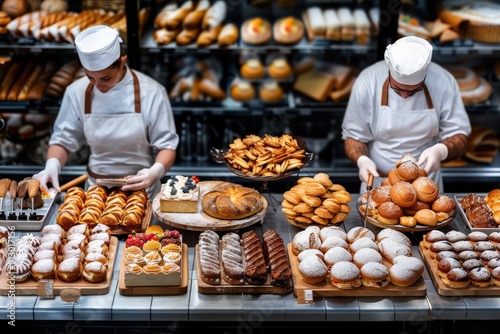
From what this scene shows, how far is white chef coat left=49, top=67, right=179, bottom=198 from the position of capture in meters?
4.01

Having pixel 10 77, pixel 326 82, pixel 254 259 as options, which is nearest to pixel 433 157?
pixel 254 259

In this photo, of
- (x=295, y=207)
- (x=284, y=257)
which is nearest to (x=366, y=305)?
(x=284, y=257)

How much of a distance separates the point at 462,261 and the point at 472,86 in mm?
2505

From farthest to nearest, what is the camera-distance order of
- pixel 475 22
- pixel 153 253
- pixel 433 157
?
pixel 475 22
pixel 433 157
pixel 153 253

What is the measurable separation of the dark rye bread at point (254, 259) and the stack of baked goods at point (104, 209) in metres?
0.52

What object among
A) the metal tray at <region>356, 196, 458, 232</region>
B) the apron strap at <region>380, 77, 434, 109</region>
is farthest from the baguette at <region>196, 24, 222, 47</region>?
the metal tray at <region>356, 196, 458, 232</region>

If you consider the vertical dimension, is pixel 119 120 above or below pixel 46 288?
above

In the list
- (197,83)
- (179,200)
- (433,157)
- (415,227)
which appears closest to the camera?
(415,227)

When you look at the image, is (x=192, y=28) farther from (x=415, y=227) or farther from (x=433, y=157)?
(x=415, y=227)

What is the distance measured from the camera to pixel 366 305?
2.78 meters

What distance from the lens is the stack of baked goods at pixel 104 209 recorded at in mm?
3207

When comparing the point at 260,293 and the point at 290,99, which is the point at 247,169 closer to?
the point at 260,293

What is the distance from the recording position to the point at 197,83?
17.2 ft

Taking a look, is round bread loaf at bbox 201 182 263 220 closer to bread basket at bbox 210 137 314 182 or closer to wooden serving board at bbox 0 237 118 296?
bread basket at bbox 210 137 314 182
